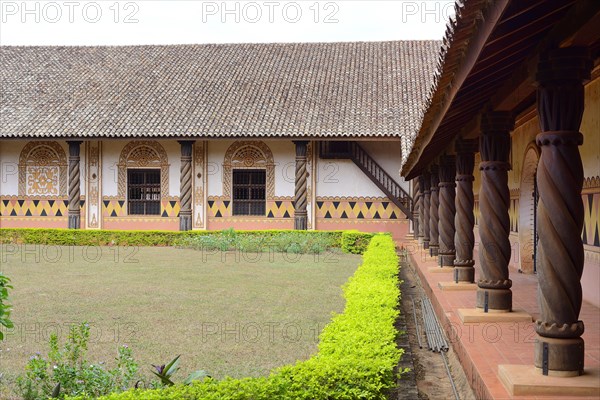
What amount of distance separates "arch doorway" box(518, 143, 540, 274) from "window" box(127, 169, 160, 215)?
49.5ft

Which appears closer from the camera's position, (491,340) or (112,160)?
(491,340)

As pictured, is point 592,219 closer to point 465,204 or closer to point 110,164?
point 465,204

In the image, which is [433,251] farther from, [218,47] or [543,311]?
[218,47]

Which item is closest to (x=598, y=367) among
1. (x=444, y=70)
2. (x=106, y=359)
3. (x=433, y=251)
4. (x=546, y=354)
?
(x=546, y=354)

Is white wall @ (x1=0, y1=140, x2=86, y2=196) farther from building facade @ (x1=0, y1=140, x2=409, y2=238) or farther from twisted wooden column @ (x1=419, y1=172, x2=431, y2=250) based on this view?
twisted wooden column @ (x1=419, y1=172, x2=431, y2=250)

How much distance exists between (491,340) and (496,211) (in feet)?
4.69

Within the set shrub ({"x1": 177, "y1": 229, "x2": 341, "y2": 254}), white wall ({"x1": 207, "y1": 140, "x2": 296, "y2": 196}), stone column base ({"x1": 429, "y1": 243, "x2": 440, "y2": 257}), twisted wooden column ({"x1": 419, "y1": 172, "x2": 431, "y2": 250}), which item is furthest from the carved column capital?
stone column base ({"x1": 429, "y1": 243, "x2": 440, "y2": 257})

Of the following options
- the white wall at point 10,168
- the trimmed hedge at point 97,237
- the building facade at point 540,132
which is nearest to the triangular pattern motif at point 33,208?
the white wall at point 10,168

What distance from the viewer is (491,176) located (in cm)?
674

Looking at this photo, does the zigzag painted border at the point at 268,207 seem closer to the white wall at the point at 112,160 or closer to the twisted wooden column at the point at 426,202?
the white wall at the point at 112,160

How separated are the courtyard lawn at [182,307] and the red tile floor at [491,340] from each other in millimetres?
1427

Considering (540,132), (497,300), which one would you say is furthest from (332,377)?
(497,300)

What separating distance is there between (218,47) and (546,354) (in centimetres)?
2580

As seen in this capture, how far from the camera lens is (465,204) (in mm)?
8695
